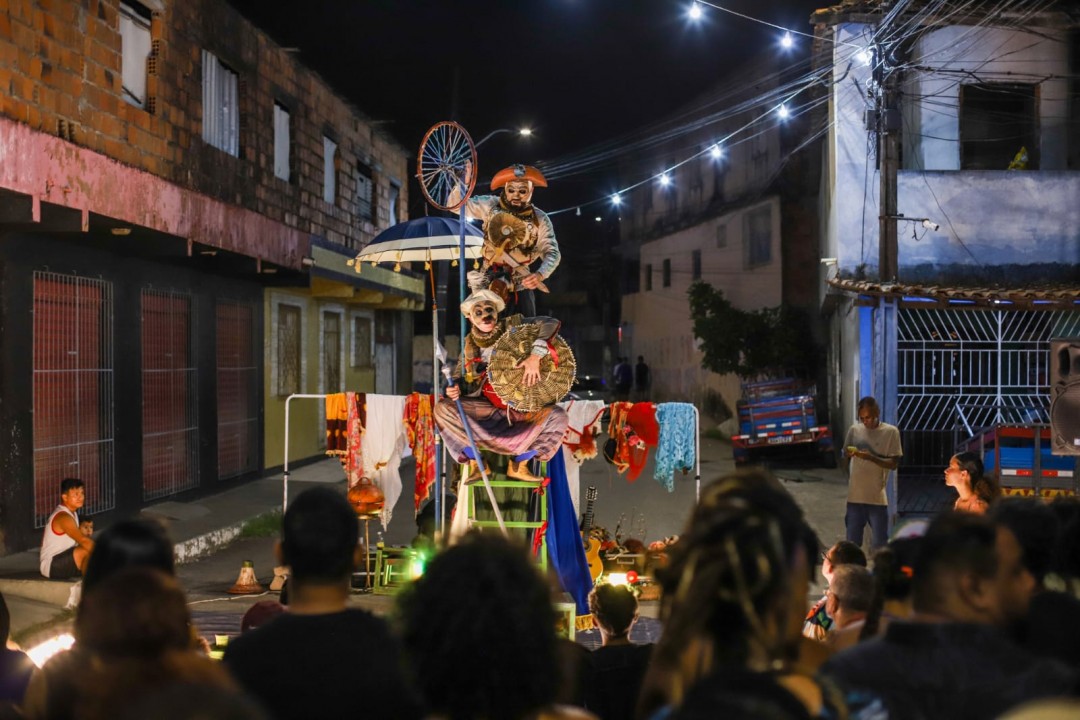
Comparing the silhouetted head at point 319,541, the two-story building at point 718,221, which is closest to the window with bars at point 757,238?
the two-story building at point 718,221

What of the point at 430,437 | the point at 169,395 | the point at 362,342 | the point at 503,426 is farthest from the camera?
the point at 362,342

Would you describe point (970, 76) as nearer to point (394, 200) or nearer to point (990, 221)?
point (990, 221)

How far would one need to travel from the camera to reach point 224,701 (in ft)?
6.01

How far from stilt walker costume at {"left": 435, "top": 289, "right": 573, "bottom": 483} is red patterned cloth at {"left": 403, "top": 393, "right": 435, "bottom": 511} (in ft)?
4.45

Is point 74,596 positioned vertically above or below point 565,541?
below

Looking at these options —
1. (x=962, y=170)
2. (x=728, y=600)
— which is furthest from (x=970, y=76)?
(x=728, y=600)

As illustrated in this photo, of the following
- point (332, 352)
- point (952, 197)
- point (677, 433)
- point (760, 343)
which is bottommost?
point (677, 433)

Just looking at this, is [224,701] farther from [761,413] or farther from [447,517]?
[761,413]

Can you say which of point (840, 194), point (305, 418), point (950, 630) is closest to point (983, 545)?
point (950, 630)

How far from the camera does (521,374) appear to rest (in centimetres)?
792

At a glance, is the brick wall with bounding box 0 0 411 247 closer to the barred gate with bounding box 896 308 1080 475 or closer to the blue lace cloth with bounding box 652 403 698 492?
the blue lace cloth with bounding box 652 403 698 492

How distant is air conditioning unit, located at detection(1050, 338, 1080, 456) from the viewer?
32.5ft

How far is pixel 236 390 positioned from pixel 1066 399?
493 inches

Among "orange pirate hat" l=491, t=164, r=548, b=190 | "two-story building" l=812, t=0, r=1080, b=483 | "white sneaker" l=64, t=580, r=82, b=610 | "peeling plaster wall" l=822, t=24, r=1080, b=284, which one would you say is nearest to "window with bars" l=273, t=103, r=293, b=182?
"two-story building" l=812, t=0, r=1080, b=483
